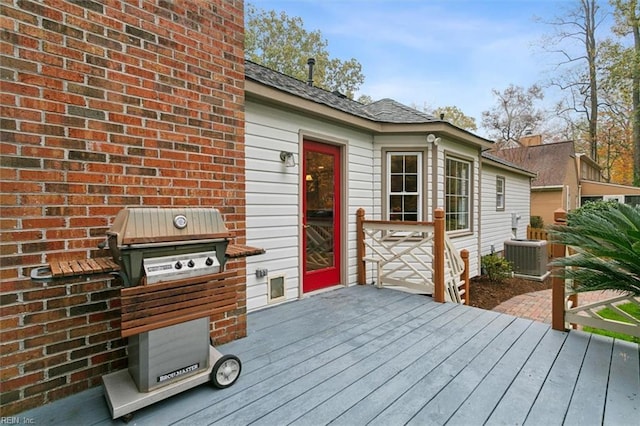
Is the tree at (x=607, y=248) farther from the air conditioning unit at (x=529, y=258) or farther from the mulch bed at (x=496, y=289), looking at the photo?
the air conditioning unit at (x=529, y=258)

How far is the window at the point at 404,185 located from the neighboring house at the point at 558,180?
1230 cm

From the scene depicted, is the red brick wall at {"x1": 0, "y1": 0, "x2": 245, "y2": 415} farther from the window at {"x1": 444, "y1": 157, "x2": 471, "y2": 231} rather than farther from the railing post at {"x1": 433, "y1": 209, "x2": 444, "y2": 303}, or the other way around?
the window at {"x1": 444, "y1": 157, "x2": 471, "y2": 231}

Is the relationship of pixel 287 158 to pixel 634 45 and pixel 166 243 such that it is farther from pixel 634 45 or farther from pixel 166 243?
pixel 634 45

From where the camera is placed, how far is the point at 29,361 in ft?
5.74

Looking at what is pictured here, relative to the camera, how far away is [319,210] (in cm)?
444

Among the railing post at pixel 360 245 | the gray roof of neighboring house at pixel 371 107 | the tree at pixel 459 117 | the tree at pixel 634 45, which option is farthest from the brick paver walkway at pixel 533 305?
the tree at pixel 459 117

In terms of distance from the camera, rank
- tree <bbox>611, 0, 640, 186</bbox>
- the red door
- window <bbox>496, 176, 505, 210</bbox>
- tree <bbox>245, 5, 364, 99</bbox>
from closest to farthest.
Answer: the red door < window <bbox>496, 176, 505, 210</bbox> < tree <bbox>611, 0, 640, 186</bbox> < tree <bbox>245, 5, 364, 99</bbox>

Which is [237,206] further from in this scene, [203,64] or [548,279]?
[548,279]

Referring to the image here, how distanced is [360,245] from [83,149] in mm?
3680

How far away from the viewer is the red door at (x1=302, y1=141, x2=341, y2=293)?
14.0 feet

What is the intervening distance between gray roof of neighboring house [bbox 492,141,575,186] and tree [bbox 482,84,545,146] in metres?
2.33

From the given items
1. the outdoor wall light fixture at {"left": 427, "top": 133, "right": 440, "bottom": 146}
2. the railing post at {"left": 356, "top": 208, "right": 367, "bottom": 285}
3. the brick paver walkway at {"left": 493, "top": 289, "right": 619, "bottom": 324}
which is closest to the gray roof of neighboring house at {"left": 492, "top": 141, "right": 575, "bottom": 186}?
the brick paver walkway at {"left": 493, "top": 289, "right": 619, "bottom": 324}

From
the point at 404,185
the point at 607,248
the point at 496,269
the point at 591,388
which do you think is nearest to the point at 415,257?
the point at 404,185

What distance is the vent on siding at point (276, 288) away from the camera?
3762 mm
